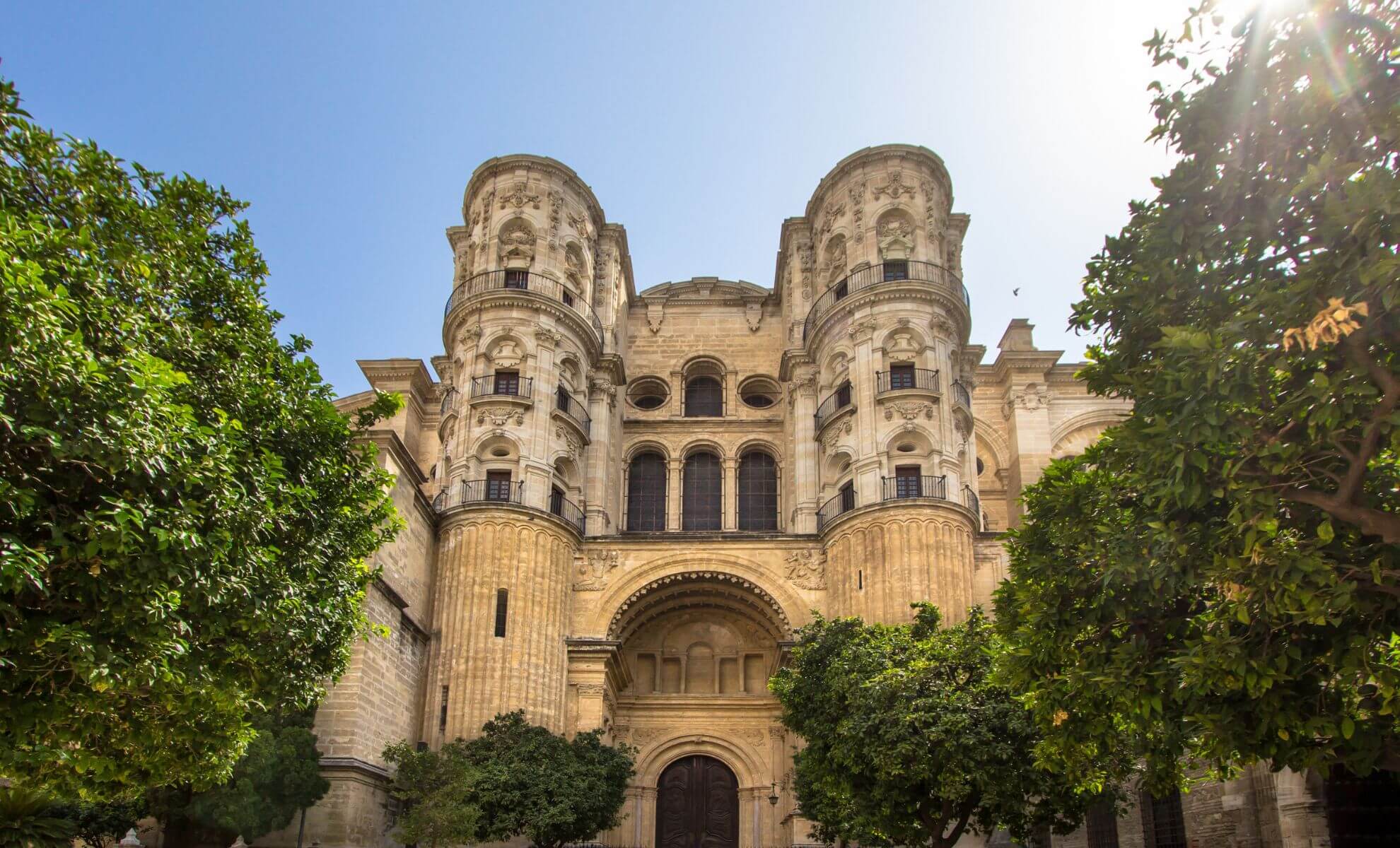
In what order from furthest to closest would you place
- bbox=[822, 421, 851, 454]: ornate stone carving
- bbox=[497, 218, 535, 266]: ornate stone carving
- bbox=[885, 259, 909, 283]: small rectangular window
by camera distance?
bbox=[497, 218, 535, 266]: ornate stone carving
bbox=[885, 259, 909, 283]: small rectangular window
bbox=[822, 421, 851, 454]: ornate stone carving

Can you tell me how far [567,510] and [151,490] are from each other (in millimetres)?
19270

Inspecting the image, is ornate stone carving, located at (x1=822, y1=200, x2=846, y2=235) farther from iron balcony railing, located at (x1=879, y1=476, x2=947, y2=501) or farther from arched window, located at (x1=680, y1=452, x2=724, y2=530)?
iron balcony railing, located at (x1=879, y1=476, x2=947, y2=501)

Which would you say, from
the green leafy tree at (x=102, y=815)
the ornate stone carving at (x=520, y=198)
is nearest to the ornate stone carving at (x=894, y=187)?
the ornate stone carving at (x=520, y=198)

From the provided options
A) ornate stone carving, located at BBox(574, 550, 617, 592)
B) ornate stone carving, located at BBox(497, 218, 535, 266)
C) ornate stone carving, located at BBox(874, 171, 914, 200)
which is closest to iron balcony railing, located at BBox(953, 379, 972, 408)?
ornate stone carving, located at BBox(874, 171, 914, 200)

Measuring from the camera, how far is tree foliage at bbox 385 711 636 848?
64.6 ft

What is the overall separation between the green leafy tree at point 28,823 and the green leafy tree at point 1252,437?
1004 centimetres

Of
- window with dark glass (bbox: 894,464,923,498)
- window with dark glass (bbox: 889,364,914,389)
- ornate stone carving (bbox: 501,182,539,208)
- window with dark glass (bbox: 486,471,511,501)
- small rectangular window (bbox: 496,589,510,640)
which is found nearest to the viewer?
small rectangular window (bbox: 496,589,510,640)

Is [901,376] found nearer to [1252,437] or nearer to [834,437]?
[834,437]

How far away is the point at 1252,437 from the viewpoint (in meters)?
7.94

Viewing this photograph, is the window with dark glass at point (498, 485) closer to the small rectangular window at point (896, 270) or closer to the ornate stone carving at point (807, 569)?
the ornate stone carving at point (807, 569)

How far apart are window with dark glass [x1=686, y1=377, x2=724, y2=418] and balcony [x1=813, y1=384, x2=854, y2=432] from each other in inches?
191

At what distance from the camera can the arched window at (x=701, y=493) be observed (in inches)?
1225

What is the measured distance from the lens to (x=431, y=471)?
1218 inches

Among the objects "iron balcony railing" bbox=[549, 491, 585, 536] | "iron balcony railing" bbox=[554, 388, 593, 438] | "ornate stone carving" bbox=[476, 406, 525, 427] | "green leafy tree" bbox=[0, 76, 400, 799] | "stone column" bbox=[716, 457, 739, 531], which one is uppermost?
"iron balcony railing" bbox=[554, 388, 593, 438]
